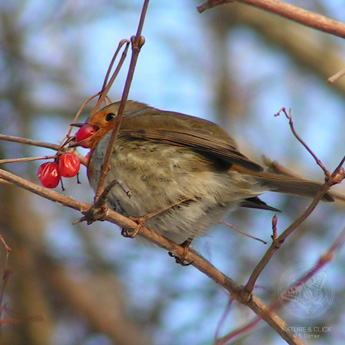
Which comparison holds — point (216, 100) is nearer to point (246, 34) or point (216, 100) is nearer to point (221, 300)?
point (246, 34)

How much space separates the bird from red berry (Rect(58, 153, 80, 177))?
0.40m

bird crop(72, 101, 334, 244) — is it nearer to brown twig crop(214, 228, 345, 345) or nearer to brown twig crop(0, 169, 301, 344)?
brown twig crop(0, 169, 301, 344)

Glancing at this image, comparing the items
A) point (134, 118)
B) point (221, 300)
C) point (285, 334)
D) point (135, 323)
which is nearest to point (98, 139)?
point (134, 118)

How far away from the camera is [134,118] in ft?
13.0

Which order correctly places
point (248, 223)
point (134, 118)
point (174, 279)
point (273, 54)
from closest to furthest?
point (134, 118), point (174, 279), point (248, 223), point (273, 54)

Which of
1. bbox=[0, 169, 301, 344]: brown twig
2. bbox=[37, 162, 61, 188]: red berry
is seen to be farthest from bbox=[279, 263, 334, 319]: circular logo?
bbox=[37, 162, 61, 188]: red berry

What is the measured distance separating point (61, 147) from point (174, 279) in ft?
10.2

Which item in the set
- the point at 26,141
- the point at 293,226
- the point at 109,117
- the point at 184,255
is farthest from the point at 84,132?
the point at 293,226

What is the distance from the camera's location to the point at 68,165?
9.90ft

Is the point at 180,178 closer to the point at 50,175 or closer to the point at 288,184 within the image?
the point at 288,184

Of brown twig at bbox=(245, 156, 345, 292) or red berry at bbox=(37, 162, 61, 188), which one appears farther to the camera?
red berry at bbox=(37, 162, 61, 188)

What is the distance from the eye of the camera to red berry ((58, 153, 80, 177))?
118 inches

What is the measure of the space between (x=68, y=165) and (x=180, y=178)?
0.75m

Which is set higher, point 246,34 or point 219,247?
point 246,34
